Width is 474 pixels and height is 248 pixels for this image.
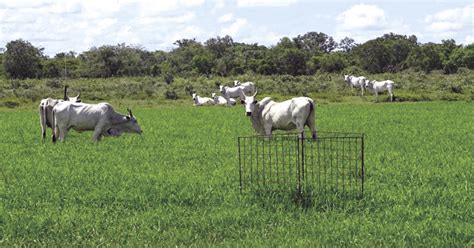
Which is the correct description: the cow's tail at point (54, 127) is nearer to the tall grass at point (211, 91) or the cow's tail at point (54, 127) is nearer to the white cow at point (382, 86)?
the tall grass at point (211, 91)

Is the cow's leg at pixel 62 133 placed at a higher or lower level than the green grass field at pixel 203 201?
higher

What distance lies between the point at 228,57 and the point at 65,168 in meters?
75.7

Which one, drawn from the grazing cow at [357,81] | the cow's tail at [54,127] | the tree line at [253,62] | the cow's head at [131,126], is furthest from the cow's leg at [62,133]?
the tree line at [253,62]

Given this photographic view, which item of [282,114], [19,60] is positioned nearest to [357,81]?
[282,114]

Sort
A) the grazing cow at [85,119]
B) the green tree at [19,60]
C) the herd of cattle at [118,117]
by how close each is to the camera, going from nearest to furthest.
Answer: the herd of cattle at [118,117] → the grazing cow at [85,119] → the green tree at [19,60]

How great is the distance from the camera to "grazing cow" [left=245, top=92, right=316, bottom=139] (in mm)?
19092

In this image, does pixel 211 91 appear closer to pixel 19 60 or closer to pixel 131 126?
pixel 131 126

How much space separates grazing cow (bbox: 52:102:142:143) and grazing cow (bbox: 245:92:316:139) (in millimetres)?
3840

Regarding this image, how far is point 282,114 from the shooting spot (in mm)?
19531

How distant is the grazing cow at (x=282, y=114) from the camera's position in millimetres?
19092

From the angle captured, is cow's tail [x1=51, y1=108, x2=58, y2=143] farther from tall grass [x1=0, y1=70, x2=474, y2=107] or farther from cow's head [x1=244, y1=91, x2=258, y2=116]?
tall grass [x1=0, y1=70, x2=474, y2=107]

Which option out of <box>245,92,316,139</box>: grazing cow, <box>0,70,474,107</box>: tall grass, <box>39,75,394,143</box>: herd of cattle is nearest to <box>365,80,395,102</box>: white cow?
<box>0,70,474,107</box>: tall grass

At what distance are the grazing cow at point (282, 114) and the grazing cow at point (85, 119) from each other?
3840 mm

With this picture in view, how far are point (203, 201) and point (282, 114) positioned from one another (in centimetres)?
947
